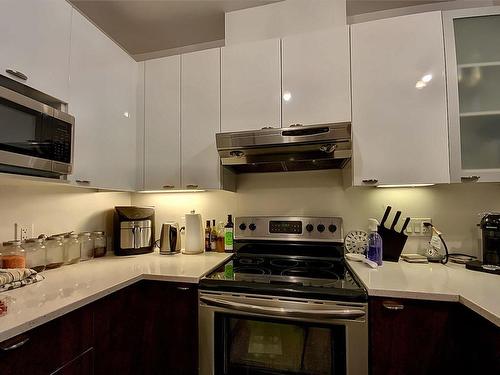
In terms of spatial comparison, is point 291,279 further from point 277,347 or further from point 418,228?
point 418,228

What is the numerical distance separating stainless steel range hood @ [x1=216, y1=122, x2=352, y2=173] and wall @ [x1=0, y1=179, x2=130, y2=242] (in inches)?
39.4

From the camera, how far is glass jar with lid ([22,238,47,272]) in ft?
4.30

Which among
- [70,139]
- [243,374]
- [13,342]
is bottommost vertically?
[243,374]

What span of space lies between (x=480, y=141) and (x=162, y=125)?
1.92 meters

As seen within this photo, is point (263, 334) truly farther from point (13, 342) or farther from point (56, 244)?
point (56, 244)

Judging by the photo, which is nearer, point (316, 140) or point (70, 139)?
point (70, 139)

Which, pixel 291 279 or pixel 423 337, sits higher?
pixel 291 279

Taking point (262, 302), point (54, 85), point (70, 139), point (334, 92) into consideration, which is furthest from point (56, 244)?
point (334, 92)

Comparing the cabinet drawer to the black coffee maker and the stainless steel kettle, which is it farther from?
the black coffee maker

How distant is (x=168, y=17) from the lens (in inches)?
75.6

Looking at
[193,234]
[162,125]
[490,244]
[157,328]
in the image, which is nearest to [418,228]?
[490,244]

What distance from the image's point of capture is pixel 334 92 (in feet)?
5.02

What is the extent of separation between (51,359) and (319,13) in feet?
7.37

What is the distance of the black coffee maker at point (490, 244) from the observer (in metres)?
1.37
